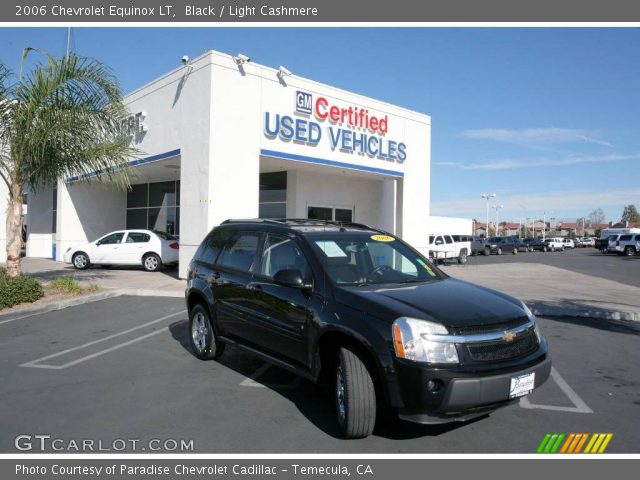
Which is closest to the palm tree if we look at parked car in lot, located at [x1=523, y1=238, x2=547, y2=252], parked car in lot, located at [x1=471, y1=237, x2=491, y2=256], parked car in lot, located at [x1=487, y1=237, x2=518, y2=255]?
parked car in lot, located at [x1=471, y1=237, x2=491, y2=256]

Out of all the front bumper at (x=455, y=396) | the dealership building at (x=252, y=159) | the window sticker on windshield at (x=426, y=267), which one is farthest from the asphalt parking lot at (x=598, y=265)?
the front bumper at (x=455, y=396)

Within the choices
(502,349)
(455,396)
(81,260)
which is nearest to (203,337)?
(455,396)

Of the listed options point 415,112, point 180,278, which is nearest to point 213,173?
point 180,278

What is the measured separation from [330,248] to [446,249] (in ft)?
79.5

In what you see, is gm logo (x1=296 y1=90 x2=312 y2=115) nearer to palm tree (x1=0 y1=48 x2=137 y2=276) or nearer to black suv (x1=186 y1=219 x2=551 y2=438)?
palm tree (x1=0 y1=48 x2=137 y2=276)

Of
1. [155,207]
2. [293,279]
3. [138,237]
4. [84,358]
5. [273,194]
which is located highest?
[273,194]

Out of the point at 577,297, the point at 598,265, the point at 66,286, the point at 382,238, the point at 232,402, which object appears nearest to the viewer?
the point at 232,402

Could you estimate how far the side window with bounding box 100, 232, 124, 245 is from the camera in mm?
17977

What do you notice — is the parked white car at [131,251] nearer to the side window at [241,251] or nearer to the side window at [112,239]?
the side window at [112,239]

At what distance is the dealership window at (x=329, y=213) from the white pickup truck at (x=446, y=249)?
8.08 metres

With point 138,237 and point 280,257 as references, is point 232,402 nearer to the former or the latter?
point 280,257

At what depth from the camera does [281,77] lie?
1517 centimetres

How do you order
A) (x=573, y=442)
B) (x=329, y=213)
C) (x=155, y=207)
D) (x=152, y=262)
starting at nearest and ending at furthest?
(x=573, y=442)
(x=152, y=262)
(x=329, y=213)
(x=155, y=207)

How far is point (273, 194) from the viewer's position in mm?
19578
